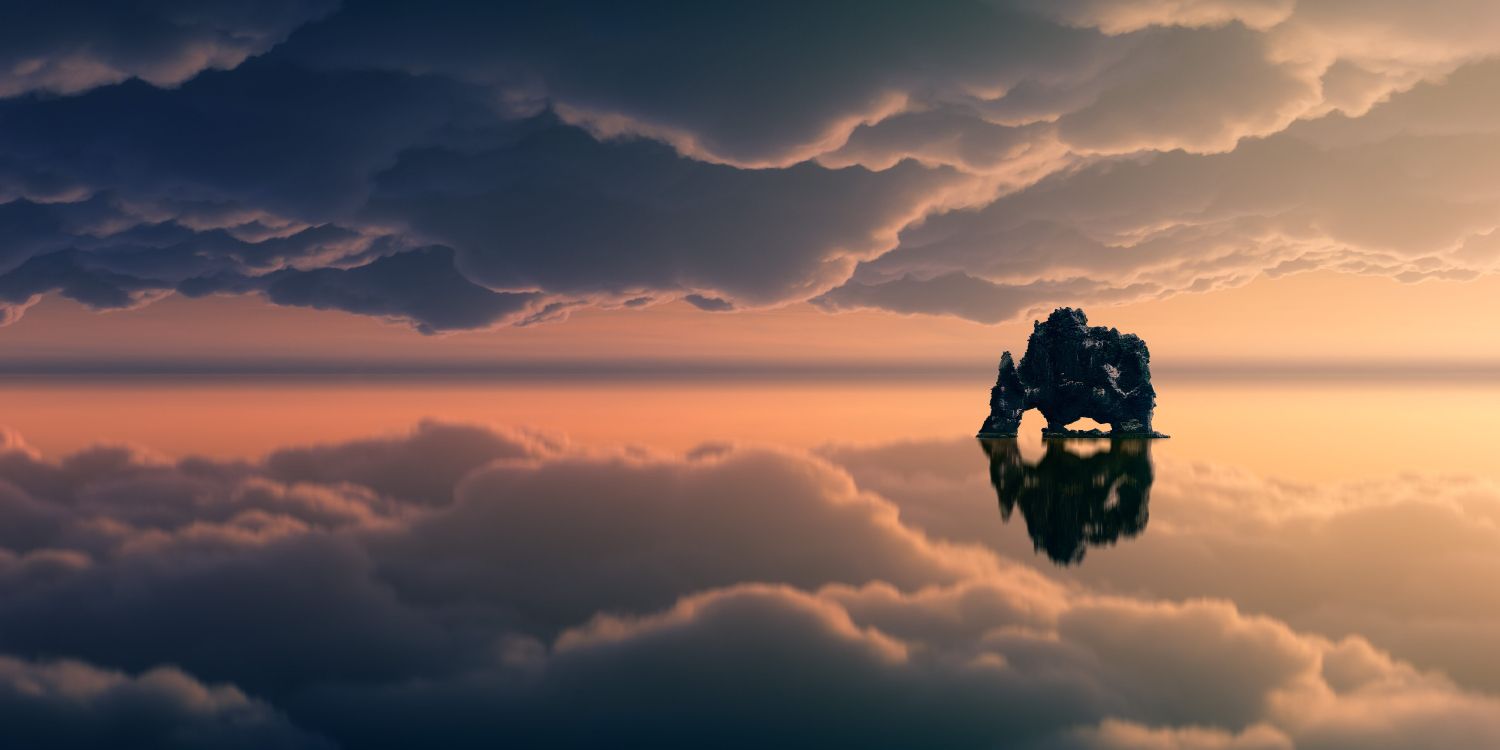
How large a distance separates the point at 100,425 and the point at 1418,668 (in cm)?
11248

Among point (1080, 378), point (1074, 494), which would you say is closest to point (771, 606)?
point (1074, 494)

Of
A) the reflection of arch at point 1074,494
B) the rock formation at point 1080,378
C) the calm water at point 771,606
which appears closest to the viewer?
the calm water at point 771,606

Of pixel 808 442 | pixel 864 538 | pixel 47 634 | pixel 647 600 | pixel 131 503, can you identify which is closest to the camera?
pixel 47 634

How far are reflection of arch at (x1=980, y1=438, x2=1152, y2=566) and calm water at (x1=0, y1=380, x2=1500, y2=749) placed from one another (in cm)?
31

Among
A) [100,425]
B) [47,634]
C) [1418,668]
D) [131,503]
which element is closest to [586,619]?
[47,634]

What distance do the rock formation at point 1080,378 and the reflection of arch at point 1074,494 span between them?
45.0 ft

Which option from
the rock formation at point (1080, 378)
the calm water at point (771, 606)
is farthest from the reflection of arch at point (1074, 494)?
the rock formation at point (1080, 378)

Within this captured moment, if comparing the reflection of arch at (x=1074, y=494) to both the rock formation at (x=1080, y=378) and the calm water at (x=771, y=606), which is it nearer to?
the calm water at (x=771, y=606)

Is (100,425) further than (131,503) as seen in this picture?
Yes

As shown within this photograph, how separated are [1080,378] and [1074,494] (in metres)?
42.1

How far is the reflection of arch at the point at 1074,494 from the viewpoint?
27750 mm

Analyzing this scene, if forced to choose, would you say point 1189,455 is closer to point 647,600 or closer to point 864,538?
point 864,538

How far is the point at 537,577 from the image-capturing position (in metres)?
22.3

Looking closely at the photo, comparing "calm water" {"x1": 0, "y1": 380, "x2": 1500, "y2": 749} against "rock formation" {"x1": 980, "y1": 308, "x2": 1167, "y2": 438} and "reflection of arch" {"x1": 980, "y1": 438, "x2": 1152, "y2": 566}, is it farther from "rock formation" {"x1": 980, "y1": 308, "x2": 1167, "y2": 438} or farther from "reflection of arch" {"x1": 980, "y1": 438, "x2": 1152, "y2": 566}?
"rock formation" {"x1": 980, "y1": 308, "x2": 1167, "y2": 438}
